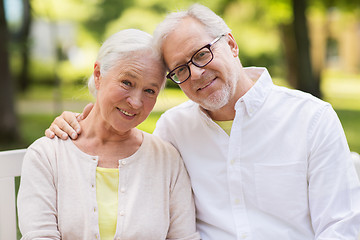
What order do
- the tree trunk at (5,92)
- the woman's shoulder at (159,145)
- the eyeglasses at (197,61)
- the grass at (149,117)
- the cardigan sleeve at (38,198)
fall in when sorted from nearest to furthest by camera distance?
the cardigan sleeve at (38,198) < the eyeglasses at (197,61) < the woman's shoulder at (159,145) < the tree trunk at (5,92) < the grass at (149,117)

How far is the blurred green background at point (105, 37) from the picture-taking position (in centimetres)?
1011

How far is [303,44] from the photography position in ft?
32.8

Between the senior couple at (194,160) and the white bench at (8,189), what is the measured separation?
0.29 metres

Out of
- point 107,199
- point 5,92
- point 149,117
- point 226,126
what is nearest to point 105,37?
point 149,117

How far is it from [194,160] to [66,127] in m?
0.72

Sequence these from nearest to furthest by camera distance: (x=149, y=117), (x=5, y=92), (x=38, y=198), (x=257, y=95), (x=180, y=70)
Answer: (x=38, y=198) → (x=180, y=70) → (x=257, y=95) → (x=5, y=92) → (x=149, y=117)

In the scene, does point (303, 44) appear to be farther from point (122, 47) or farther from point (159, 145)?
point (122, 47)

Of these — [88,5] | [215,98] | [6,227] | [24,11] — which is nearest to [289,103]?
[215,98]

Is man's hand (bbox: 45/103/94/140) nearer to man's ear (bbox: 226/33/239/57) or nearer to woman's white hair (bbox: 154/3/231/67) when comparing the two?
woman's white hair (bbox: 154/3/231/67)

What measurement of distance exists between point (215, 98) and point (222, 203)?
0.57 meters

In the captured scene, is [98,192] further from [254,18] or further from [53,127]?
[254,18]

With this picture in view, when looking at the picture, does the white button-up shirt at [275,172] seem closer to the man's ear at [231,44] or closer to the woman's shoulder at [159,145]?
the woman's shoulder at [159,145]

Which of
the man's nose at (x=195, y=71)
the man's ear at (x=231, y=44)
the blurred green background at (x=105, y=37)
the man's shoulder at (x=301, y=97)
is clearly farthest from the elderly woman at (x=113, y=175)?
the blurred green background at (x=105, y=37)

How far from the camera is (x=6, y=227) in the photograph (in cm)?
256
